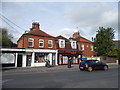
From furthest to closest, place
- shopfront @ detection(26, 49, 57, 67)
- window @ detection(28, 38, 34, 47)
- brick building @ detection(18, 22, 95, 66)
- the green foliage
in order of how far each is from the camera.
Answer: the green foliage < window @ detection(28, 38, 34, 47) < brick building @ detection(18, 22, 95, 66) < shopfront @ detection(26, 49, 57, 67)

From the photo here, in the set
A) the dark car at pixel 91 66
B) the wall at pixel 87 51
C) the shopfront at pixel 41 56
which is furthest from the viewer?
the wall at pixel 87 51

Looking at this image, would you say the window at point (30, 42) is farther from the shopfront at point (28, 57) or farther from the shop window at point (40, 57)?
the shop window at point (40, 57)

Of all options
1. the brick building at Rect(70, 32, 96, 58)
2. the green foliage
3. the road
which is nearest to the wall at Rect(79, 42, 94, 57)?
the brick building at Rect(70, 32, 96, 58)

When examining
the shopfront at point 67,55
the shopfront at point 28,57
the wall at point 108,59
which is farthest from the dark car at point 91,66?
the wall at point 108,59

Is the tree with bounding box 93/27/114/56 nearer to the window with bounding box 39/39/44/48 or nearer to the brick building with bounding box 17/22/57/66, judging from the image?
the brick building with bounding box 17/22/57/66

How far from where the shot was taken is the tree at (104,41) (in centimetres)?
3127

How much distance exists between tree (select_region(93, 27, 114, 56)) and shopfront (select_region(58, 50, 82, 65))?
517cm

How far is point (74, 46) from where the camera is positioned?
3123 cm

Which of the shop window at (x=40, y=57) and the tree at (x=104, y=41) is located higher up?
the tree at (x=104, y=41)

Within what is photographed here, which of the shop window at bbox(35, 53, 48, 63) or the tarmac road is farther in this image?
the shop window at bbox(35, 53, 48, 63)

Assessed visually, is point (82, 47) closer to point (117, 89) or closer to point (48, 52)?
point (48, 52)

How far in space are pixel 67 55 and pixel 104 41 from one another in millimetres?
9953

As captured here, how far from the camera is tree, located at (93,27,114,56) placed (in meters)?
31.3

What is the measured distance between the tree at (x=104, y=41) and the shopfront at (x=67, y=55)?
5172 mm
